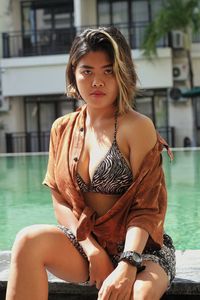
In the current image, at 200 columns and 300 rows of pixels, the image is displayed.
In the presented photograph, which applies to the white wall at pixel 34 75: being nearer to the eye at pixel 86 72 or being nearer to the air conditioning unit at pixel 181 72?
the air conditioning unit at pixel 181 72

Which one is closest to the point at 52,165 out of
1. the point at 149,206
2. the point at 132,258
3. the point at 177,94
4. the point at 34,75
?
the point at 149,206

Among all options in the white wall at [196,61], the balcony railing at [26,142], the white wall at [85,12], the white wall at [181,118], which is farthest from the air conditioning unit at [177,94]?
the balcony railing at [26,142]

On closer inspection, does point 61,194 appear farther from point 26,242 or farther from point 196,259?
point 196,259

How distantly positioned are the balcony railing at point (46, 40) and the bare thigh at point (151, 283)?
59.3ft

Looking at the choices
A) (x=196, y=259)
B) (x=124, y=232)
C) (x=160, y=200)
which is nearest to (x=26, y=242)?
(x=124, y=232)

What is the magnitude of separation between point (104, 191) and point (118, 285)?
416 mm

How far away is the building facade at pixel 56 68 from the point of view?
19656 mm

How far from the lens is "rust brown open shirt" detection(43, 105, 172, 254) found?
214 cm

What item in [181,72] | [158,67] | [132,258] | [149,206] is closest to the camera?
[132,258]

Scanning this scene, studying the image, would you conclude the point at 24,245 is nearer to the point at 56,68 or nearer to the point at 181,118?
the point at 56,68

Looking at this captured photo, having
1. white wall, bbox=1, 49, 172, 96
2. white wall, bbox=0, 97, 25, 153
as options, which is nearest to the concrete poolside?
white wall, bbox=1, 49, 172, 96

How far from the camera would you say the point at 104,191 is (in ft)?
7.29

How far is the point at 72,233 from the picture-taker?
7.27 feet

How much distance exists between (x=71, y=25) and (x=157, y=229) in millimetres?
19951
